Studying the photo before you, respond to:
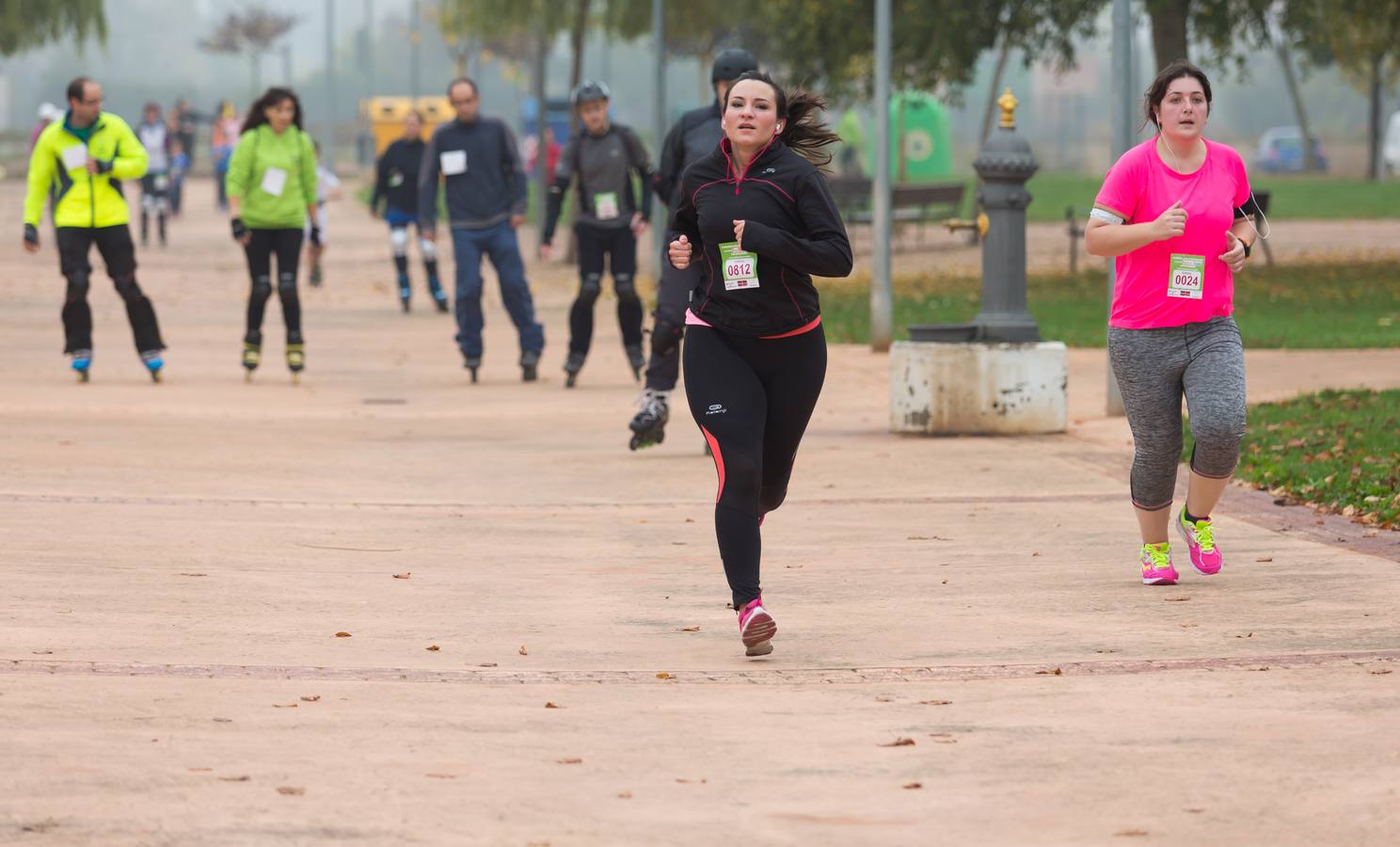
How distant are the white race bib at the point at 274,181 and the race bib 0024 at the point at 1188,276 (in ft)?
28.6

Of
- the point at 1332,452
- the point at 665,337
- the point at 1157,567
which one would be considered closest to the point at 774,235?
the point at 1157,567

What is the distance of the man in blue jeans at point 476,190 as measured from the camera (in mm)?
15664

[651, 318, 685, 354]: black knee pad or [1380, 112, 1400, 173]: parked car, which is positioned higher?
[651, 318, 685, 354]: black knee pad

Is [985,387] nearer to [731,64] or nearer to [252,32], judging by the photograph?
[731,64]

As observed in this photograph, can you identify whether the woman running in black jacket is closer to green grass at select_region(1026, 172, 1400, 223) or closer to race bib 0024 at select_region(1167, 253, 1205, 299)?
race bib 0024 at select_region(1167, 253, 1205, 299)

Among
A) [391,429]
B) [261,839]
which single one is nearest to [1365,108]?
[391,429]

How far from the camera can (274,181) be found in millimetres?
14984

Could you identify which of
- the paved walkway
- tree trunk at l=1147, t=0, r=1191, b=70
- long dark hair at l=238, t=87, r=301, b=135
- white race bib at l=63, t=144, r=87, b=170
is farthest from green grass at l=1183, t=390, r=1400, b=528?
tree trunk at l=1147, t=0, r=1191, b=70

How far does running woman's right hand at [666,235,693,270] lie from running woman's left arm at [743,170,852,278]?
23cm

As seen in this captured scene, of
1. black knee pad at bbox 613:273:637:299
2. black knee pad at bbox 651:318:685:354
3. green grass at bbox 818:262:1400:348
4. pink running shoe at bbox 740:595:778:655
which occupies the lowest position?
green grass at bbox 818:262:1400:348

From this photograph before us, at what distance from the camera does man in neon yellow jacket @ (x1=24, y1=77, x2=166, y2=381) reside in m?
14.7

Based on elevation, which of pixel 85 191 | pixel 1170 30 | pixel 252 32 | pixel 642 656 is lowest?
pixel 642 656

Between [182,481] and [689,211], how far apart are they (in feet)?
14.4

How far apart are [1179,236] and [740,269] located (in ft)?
5.27
